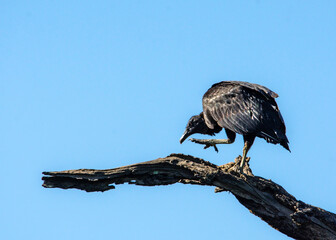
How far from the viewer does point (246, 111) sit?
7.32m

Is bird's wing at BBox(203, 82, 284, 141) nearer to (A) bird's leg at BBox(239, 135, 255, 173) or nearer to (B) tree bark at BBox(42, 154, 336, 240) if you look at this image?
(A) bird's leg at BBox(239, 135, 255, 173)

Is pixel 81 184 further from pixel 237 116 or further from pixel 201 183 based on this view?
pixel 237 116

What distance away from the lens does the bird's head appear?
8.23m

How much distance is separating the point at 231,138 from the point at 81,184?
108 inches

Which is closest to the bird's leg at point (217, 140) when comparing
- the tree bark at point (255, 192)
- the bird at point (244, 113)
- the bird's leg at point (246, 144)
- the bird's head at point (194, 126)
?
the bird at point (244, 113)

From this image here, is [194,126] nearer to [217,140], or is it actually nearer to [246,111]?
[217,140]

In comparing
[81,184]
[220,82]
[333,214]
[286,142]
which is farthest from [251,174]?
[81,184]

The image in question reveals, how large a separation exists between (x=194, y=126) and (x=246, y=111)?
1148 millimetres

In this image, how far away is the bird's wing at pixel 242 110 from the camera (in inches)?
281

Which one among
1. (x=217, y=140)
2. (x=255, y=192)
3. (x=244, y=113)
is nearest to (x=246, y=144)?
(x=244, y=113)

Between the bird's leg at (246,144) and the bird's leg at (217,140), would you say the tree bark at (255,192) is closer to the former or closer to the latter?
the bird's leg at (246,144)

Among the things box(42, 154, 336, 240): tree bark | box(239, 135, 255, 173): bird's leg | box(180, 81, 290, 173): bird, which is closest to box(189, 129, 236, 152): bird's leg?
box(180, 81, 290, 173): bird

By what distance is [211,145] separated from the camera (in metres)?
8.12

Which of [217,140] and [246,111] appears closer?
[246,111]
